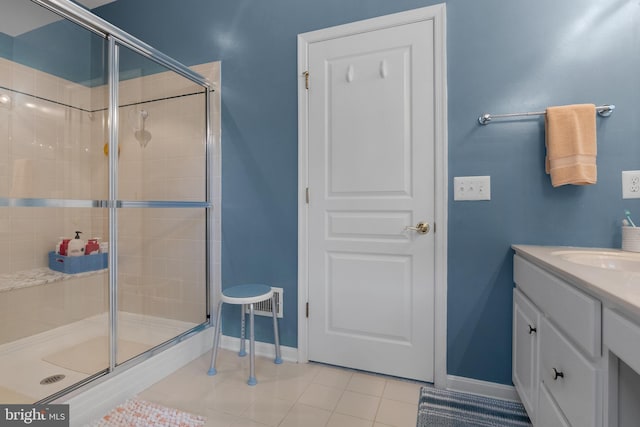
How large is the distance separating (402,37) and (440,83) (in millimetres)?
358

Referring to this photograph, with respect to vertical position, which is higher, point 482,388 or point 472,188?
point 472,188

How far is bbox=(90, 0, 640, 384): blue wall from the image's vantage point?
1.44 m

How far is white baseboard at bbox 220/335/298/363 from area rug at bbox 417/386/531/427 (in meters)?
0.82

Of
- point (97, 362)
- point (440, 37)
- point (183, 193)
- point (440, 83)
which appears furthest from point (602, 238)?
point (97, 362)

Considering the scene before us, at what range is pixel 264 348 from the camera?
2104mm

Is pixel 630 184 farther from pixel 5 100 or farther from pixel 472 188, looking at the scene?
pixel 5 100

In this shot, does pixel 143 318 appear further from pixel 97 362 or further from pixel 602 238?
pixel 602 238

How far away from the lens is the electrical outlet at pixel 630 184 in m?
1.41

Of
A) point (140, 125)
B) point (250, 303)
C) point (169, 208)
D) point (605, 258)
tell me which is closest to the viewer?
point (605, 258)

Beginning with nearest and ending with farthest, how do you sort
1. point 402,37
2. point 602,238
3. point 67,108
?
point 602,238, point 402,37, point 67,108

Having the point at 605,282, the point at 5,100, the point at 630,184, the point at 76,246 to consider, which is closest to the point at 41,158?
the point at 5,100

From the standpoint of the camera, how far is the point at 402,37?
5.74ft

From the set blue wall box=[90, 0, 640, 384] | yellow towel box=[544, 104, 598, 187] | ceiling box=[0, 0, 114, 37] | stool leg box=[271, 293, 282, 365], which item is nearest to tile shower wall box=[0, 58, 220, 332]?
ceiling box=[0, 0, 114, 37]

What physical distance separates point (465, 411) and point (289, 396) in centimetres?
89
